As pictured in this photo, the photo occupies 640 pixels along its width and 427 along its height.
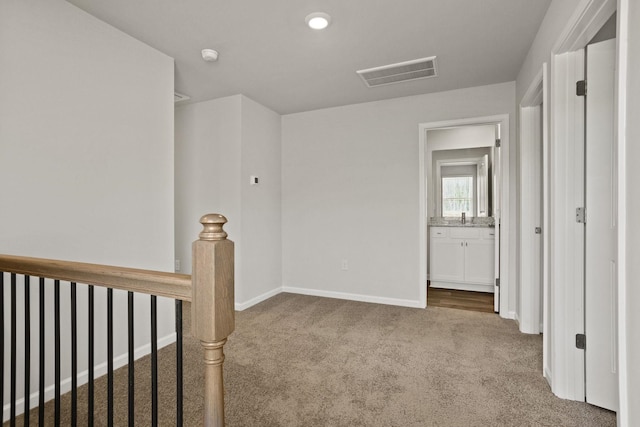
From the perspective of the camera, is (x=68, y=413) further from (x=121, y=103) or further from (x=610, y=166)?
(x=610, y=166)

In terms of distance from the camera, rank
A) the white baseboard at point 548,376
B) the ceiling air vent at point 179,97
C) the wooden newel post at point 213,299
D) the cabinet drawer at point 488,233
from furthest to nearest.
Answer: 1. the cabinet drawer at point 488,233
2. the ceiling air vent at point 179,97
3. the white baseboard at point 548,376
4. the wooden newel post at point 213,299

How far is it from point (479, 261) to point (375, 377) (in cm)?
276

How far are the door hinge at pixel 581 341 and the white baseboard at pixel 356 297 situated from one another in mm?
1803

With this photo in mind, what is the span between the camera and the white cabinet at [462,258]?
4.26m

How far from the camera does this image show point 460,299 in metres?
4.04

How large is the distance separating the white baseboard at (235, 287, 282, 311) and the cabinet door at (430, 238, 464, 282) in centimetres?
210

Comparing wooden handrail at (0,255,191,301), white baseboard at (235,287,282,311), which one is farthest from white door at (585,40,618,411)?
white baseboard at (235,287,282,311)

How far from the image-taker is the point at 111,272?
1053 mm

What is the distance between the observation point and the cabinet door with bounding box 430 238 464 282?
4.43 m

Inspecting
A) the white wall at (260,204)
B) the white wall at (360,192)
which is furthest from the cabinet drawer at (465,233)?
the white wall at (260,204)

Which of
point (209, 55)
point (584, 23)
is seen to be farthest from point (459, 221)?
point (209, 55)

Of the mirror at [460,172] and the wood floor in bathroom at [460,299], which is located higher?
the mirror at [460,172]

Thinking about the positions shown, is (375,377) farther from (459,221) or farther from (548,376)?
(459,221)
